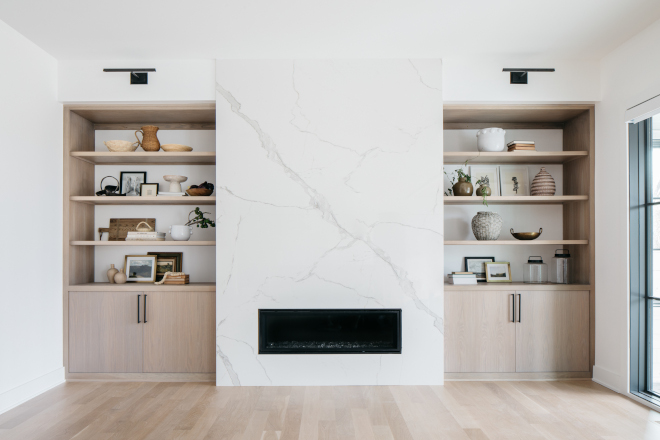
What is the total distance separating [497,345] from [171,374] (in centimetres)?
274

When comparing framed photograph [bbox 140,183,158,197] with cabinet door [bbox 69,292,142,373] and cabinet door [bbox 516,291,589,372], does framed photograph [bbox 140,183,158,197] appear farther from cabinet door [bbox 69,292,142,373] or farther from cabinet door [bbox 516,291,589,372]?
cabinet door [bbox 516,291,589,372]

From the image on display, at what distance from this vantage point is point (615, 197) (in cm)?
342

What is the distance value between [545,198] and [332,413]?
2472 millimetres

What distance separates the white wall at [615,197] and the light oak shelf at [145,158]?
10.6ft

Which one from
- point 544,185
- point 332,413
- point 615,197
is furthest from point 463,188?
point 332,413

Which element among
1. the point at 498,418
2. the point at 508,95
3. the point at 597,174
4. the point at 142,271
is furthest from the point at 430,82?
the point at 142,271

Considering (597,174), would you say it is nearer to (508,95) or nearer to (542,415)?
(508,95)

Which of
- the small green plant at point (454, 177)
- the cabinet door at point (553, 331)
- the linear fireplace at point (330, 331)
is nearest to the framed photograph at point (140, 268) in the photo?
the linear fireplace at point (330, 331)

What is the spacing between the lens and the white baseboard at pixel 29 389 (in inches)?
118

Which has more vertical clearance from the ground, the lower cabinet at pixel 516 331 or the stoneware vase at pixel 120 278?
the stoneware vase at pixel 120 278

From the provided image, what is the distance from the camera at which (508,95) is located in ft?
11.9

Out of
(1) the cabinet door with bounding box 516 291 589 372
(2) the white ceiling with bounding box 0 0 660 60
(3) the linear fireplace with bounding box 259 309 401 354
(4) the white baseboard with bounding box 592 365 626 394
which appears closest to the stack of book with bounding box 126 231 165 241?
(3) the linear fireplace with bounding box 259 309 401 354

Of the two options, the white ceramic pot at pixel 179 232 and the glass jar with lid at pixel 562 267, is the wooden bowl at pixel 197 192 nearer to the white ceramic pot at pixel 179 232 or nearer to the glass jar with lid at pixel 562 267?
the white ceramic pot at pixel 179 232

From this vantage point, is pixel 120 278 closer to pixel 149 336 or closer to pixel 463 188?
pixel 149 336
